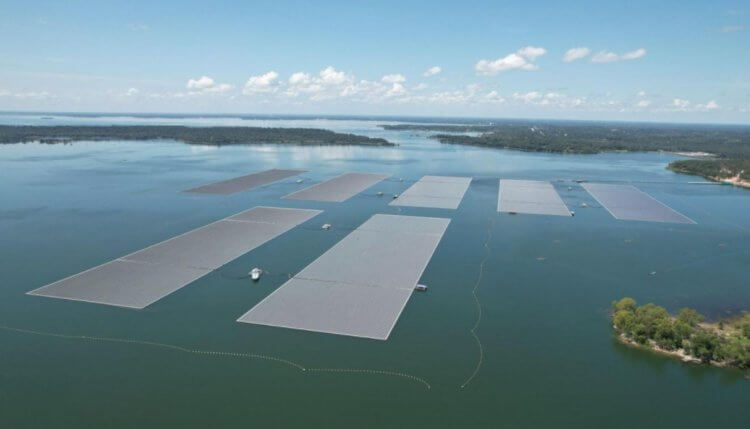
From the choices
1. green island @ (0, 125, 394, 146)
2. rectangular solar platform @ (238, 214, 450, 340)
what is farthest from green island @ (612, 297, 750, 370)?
green island @ (0, 125, 394, 146)

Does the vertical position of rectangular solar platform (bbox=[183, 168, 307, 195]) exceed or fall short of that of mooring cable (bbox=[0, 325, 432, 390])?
it exceeds it

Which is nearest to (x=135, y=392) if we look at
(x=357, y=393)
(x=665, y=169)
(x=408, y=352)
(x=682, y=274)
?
(x=357, y=393)

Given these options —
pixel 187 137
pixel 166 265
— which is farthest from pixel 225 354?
pixel 187 137

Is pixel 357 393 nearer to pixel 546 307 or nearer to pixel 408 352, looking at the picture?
pixel 408 352

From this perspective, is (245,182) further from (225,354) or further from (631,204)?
(631,204)

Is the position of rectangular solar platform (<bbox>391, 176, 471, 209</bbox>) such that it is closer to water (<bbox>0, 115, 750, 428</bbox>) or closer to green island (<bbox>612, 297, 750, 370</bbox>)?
water (<bbox>0, 115, 750, 428</bbox>)

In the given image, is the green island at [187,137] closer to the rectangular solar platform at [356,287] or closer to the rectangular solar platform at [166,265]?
the rectangular solar platform at [166,265]
